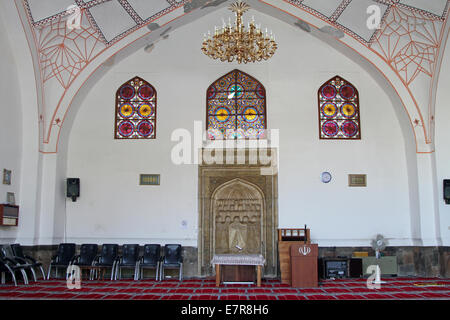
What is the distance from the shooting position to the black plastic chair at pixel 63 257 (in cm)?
927

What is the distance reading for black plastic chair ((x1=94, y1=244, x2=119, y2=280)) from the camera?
30.6 ft

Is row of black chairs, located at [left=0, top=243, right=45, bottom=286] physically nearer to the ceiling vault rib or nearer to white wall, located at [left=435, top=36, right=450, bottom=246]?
the ceiling vault rib

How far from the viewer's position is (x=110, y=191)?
397 inches

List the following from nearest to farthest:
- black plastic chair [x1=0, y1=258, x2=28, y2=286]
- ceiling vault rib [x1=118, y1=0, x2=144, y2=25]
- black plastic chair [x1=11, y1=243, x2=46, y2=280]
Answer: black plastic chair [x1=0, y1=258, x2=28, y2=286] < black plastic chair [x1=11, y1=243, x2=46, y2=280] < ceiling vault rib [x1=118, y1=0, x2=144, y2=25]

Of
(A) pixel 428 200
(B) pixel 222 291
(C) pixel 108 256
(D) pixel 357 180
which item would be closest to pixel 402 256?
(A) pixel 428 200

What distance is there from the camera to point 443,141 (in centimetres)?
967

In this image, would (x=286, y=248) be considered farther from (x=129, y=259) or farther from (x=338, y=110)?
(x=338, y=110)

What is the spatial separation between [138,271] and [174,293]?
2.02m

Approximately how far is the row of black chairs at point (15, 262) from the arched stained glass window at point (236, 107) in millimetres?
4365

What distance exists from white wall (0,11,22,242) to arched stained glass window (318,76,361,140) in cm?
627

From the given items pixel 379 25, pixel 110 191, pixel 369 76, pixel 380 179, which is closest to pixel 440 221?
pixel 380 179

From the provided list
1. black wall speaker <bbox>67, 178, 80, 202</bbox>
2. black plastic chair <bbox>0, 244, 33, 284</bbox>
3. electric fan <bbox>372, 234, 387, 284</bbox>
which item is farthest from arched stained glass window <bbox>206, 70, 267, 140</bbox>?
black plastic chair <bbox>0, 244, 33, 284</bbox>

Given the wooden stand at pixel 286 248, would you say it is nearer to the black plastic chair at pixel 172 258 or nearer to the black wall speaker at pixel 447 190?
the black plastic chair at pixel 172 258
